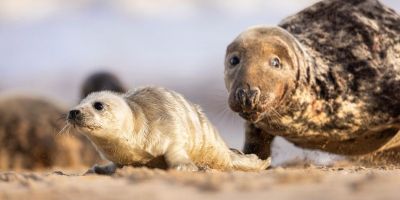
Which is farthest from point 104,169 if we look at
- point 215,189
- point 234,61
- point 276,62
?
point 215,189

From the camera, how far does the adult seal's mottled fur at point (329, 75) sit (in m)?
7.97

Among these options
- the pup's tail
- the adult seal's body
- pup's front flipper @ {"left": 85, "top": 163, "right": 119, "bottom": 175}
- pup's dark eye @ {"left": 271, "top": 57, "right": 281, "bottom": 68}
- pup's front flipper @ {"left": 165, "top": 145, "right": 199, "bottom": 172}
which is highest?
pup's dark eye @ {"left": 271, "top": 57, "right": 281, "bottom": 68}

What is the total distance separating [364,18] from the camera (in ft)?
30.0

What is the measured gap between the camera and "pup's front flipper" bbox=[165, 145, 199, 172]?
5.99m

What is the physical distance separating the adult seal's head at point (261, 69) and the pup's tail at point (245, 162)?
15.2 inches

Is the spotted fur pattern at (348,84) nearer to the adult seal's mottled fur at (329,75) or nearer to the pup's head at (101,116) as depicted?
the adult seal's mottled fur at (329,75)

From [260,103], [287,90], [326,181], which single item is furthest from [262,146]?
[326,181]

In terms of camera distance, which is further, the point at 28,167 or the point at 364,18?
the point at 28,167

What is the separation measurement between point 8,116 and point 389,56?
30.1 feet

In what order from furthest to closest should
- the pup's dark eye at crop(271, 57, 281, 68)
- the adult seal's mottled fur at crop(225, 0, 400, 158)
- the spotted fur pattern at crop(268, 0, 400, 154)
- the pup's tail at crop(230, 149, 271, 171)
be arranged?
the spotted fur pattern at crop(268, 0, 400, 154)
the adult seal's mottled fur at crop(225, 0, 400, 158)
the pup's dark eye at crop(271, 57, 281, 68)
the pup's tail at crop(230, 149, 271, 171)

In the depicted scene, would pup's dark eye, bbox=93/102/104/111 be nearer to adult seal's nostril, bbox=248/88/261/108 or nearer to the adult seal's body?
the adult seal's body

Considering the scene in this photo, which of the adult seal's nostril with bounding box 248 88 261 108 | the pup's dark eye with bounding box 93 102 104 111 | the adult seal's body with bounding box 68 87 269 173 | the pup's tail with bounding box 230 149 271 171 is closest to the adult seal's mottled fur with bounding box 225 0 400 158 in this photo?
the adult seal's nostril with bounding box 248 88 261 108

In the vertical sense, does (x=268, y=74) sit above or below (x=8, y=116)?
above

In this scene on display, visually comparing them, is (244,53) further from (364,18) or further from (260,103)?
(364,18)
